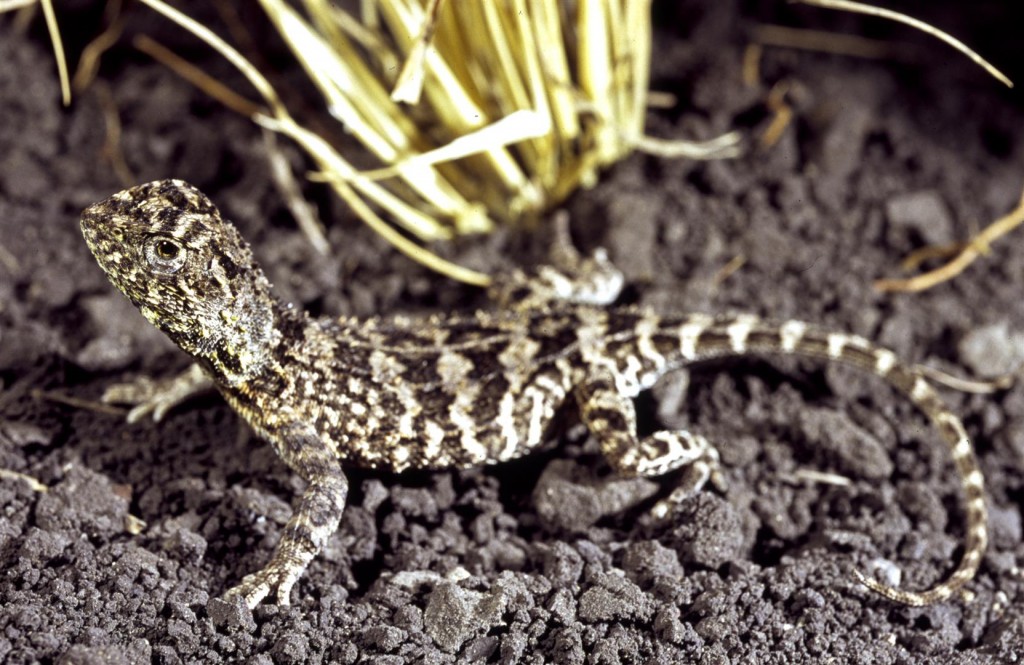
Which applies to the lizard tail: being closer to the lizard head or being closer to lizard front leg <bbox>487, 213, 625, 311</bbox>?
lizard front leg <bbox>487, 213, 625, 311</bbox>

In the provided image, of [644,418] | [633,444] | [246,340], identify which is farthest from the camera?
[644,418]

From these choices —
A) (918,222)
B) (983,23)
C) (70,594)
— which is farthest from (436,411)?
(983,23)

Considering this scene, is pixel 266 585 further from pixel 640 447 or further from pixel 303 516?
pixel 640 447

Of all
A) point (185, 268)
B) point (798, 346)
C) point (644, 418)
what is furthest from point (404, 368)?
point (798, 346)

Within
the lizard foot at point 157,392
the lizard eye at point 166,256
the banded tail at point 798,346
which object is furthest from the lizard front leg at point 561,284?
the lizard eye at point 166,256

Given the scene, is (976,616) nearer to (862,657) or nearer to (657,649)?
(862,657)

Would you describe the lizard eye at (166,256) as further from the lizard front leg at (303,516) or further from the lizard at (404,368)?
the lizard front leg at (303,516)
